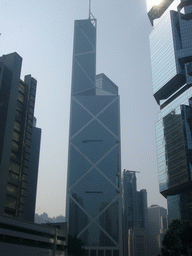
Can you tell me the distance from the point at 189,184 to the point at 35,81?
63.9 meters

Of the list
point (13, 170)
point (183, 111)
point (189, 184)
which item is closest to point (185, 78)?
point (183, 111)

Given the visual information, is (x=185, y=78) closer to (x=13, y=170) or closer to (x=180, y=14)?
(x=180, y=14)

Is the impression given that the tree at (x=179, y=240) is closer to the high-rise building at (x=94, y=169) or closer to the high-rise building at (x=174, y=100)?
the high-rise building at (x=174, y=100)

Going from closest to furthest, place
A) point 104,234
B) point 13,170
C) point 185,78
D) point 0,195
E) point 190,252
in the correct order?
point 190,252 → point 0,195 → point 13,170 → point 104,234 → point 185,78

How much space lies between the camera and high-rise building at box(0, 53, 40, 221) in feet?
179

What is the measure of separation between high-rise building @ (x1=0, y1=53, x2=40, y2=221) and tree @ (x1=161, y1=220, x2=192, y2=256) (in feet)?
86.7

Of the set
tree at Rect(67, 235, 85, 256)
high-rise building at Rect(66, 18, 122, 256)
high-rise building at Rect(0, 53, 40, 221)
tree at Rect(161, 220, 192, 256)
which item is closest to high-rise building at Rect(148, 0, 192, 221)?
high-rise building at Rect(66, 18, 122, 256)

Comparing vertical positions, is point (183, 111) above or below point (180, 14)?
below

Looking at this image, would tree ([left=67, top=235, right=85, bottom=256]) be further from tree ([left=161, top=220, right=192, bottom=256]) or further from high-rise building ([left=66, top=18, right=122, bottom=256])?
high-rise building ([left=66, top=18, right=122, bottom=256])

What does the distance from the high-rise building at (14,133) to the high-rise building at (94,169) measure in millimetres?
47159

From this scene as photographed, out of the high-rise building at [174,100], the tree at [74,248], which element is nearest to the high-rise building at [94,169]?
the high-rise building at [174,100]

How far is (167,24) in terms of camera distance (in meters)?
133

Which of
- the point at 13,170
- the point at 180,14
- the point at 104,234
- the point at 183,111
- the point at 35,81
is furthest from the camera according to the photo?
the point at 180,14

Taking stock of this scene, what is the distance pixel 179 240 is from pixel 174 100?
266 feet
